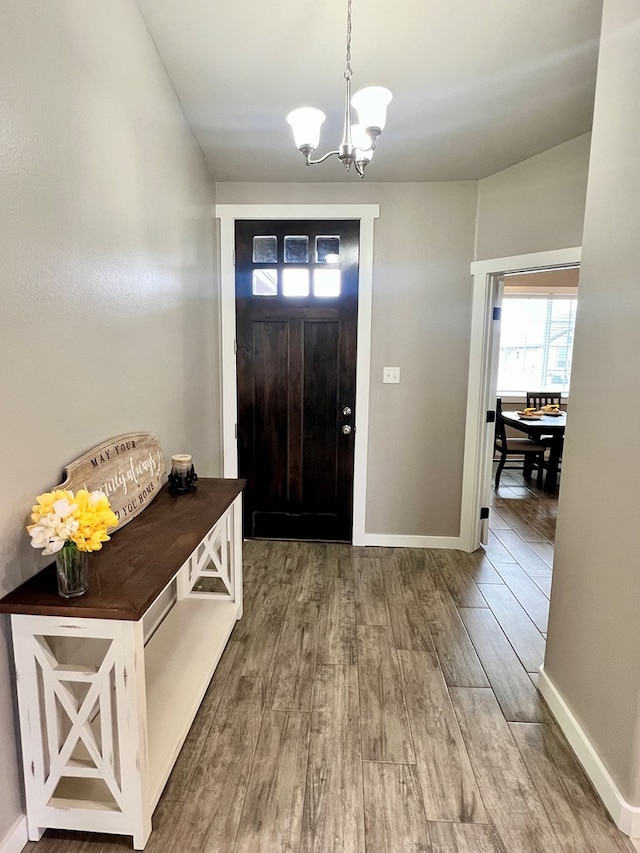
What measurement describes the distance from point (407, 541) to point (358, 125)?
8.77ft

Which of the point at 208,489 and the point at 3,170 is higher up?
the point at 3,170

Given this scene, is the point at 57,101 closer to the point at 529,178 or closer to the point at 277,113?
the point at 277,113

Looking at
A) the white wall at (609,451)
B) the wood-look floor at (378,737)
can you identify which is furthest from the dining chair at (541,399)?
the white wall at (609,451)

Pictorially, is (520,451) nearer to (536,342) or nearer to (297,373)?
(536,342)

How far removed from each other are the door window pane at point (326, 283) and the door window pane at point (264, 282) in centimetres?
27

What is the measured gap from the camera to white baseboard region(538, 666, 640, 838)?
1539 mm

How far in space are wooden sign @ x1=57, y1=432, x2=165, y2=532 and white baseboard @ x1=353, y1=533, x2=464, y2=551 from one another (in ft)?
6.05

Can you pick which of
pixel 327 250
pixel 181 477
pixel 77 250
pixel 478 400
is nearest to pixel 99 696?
pixel 181 477

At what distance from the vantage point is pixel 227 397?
11.7 feet

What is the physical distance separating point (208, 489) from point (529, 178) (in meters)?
2.50

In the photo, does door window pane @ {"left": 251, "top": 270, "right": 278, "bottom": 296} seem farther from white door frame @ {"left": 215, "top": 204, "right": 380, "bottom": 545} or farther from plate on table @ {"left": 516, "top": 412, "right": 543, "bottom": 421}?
plate on table @ {"left": 516, "top": 412, "right": 543, "bottom": 421}

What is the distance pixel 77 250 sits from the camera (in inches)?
65.7

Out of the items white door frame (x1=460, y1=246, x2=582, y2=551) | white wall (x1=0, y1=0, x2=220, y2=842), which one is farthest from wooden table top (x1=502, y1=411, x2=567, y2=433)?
white wall (x1=0, y1=0, x2=220, y2=842)

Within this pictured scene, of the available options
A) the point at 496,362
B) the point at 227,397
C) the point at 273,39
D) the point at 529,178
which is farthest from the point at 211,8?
the point at 496,362
